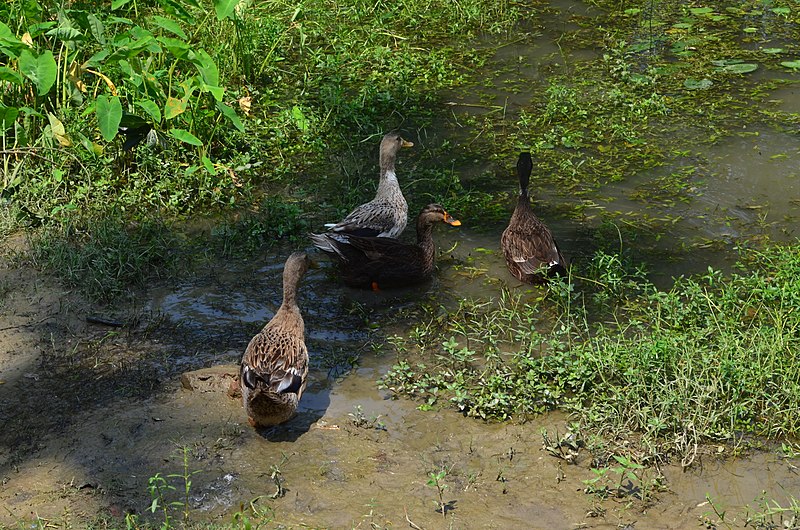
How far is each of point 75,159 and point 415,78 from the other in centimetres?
397

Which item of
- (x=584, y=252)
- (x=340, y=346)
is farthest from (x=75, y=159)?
(x=584, y=252)

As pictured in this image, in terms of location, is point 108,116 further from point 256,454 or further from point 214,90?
point 256,454

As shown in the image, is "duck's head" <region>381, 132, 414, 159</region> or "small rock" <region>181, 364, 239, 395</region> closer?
"small rock" <region>181, 364, 239, 395</region>

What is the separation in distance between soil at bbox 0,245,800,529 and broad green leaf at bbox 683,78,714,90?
5364mm

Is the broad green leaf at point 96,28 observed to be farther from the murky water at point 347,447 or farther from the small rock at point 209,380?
the small rock at point 209,380

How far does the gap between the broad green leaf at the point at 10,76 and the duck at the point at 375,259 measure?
115 inches

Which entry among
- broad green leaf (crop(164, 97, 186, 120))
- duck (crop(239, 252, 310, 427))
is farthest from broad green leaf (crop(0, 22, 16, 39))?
duck (crop(239, 252, 310, 427))

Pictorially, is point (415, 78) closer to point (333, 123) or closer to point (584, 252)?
point (333, 123)

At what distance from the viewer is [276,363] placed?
5996mm

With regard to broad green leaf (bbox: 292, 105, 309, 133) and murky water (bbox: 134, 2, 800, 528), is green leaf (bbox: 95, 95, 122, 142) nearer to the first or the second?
murky water (bbox: 134, 2, 800, 528)

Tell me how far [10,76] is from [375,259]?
350cm

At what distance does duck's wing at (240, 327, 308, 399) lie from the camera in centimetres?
590

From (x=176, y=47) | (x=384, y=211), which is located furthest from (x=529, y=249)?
(x=176, y=47)

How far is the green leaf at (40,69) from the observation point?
26.7ft
